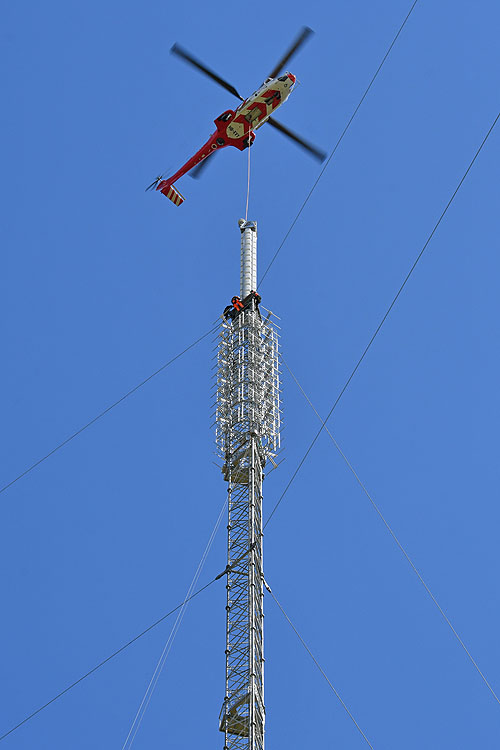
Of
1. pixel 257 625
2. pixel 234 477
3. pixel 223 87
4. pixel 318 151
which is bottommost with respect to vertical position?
pixel 257 625

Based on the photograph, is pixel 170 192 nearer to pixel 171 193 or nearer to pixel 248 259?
pixel 171 193

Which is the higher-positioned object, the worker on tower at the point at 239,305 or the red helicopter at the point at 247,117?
the red helicopter at the point at 247,117

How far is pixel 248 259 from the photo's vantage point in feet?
206

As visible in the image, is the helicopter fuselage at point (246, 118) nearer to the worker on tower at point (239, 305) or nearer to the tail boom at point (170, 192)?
the tail boom at point (170, 192)

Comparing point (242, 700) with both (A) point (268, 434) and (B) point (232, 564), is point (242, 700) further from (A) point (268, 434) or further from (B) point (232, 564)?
(A) point (268, 434)

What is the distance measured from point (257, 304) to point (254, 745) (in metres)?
20.1

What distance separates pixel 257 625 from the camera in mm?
51094

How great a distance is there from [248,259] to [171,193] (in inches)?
454

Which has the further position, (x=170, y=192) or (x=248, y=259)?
(x=170, y=192)

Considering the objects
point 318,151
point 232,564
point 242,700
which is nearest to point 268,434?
point 232,564

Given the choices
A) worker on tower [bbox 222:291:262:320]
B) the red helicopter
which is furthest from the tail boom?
worker on tower [bbox 222:291:262:320]

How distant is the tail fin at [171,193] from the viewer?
72.7 m

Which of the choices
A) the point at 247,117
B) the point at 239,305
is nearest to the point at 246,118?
the point at 247,117

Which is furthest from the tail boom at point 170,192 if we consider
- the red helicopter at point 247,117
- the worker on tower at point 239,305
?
the worker on tower at point 239,305
